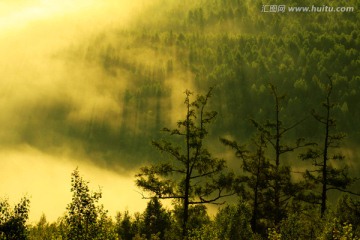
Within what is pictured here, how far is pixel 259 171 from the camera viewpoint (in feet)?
122

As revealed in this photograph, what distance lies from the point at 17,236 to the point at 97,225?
45.5 ft

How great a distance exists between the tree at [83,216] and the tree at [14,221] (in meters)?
13.1

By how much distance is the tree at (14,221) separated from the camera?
3886 cm

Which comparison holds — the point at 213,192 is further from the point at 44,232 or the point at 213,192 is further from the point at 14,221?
the point at 44,232

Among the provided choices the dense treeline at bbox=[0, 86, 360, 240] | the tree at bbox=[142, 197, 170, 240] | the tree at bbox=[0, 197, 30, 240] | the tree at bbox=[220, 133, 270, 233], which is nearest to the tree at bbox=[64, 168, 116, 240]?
the dense treeline at bbox=[0, 86, 360, 240]

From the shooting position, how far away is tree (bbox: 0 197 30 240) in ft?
128

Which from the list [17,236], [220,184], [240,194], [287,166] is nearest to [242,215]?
[220,184]

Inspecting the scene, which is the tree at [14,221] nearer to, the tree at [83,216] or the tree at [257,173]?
the tree at [83,216]

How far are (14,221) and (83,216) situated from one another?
14223 mm

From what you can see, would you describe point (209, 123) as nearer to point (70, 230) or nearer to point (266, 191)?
point (266, 191)

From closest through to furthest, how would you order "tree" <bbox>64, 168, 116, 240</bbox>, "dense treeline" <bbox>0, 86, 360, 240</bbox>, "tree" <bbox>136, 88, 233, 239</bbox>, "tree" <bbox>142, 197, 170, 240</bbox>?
"tree" <bbox>64, 168, 116, 240</bbox>, "dense treeline" <bbox>0, 86, 360, 240</bbox>, "tree" <bbox>136, 88, 233, 239</bbox>, "tree" <bbox>142, 197, 170, 240</bbox>

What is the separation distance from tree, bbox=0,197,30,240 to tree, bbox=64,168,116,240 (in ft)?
42.9

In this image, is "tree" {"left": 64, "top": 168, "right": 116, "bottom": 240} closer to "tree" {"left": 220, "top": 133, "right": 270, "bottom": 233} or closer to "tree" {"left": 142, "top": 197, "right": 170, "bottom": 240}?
"tree" {"left": 220, "top": 133, "right": 270, "bottom": 233}

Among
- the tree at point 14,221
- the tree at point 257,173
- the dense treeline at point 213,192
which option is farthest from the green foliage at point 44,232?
the tree at point 257,173
